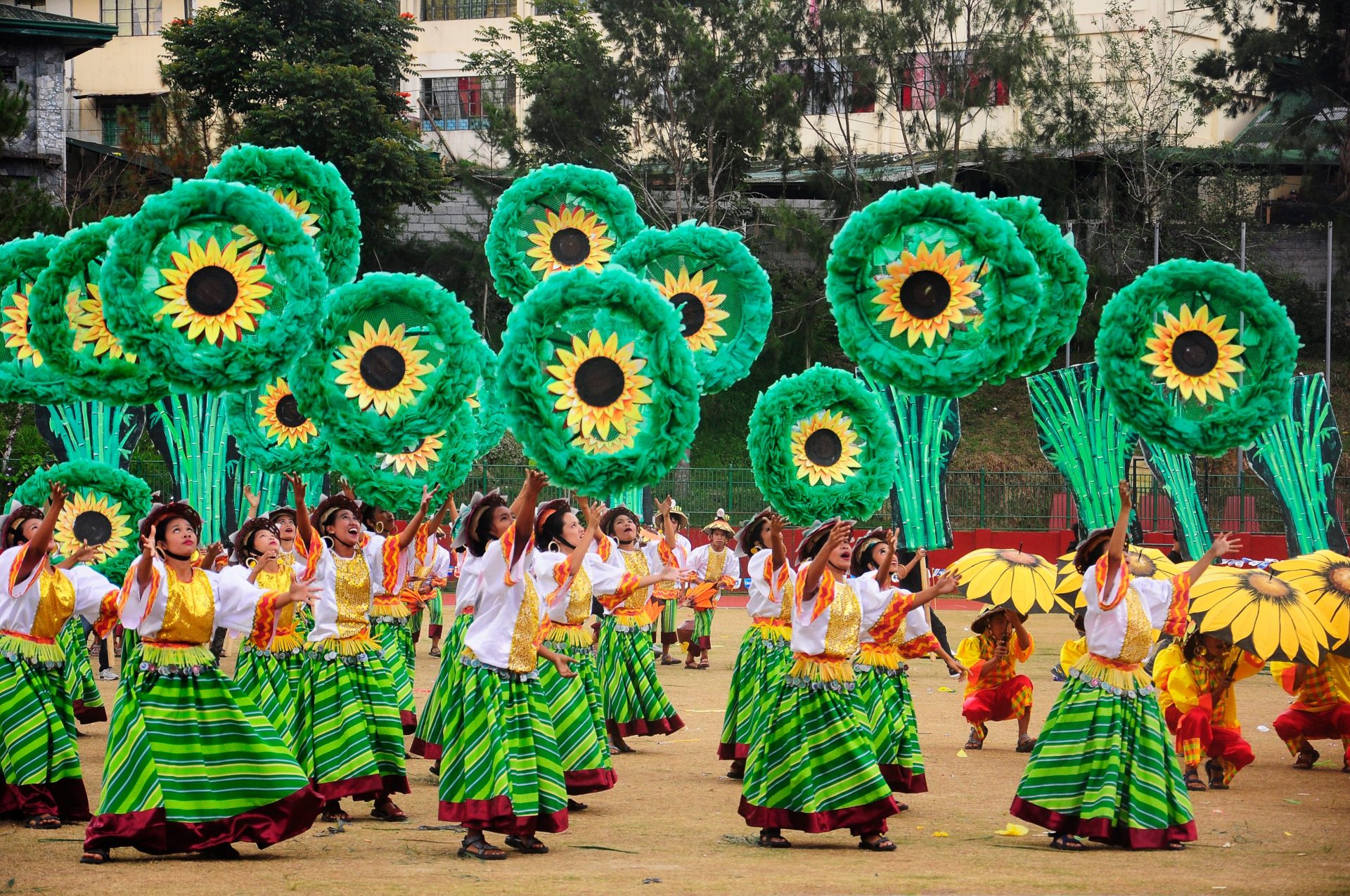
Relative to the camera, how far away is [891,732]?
9.41m

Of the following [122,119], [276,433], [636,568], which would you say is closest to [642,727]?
[636,568]

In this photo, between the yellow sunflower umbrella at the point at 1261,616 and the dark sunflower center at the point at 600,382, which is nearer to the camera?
the dark sunflower center at the point at 600,382

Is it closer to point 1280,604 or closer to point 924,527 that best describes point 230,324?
point 1280,604

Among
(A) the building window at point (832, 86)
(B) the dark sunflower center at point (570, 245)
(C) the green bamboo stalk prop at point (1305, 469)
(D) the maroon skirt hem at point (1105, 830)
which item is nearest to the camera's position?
(D) the maroon skirt hem at point (1105, 830)

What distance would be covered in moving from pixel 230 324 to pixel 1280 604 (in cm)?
607

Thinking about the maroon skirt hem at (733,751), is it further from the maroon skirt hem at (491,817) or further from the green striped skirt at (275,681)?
the maroon skirt hem at (491,817)

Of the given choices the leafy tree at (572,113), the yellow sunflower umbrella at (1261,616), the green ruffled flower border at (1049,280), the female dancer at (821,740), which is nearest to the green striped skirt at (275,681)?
the female dancer at (821,740)

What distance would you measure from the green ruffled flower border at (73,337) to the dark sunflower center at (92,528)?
2546 millimetres

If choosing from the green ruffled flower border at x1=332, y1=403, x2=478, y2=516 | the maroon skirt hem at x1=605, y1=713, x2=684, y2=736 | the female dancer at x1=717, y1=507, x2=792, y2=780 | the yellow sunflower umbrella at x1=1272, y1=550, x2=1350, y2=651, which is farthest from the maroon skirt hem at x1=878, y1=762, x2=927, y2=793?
the green ruffled flower border at x1=332, y1=403, x2=478, y2=516

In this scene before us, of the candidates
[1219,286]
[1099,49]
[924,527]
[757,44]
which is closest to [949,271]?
[1219,286]

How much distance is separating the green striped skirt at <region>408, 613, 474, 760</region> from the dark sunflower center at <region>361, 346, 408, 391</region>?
1.52m

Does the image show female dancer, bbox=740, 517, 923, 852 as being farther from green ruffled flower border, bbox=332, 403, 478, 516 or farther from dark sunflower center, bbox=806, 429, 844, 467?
green ruffled flower border, bbox=332, 403, 478, 516

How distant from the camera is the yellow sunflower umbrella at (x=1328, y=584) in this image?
9.69 meters

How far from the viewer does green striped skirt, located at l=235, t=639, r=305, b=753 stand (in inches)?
344
